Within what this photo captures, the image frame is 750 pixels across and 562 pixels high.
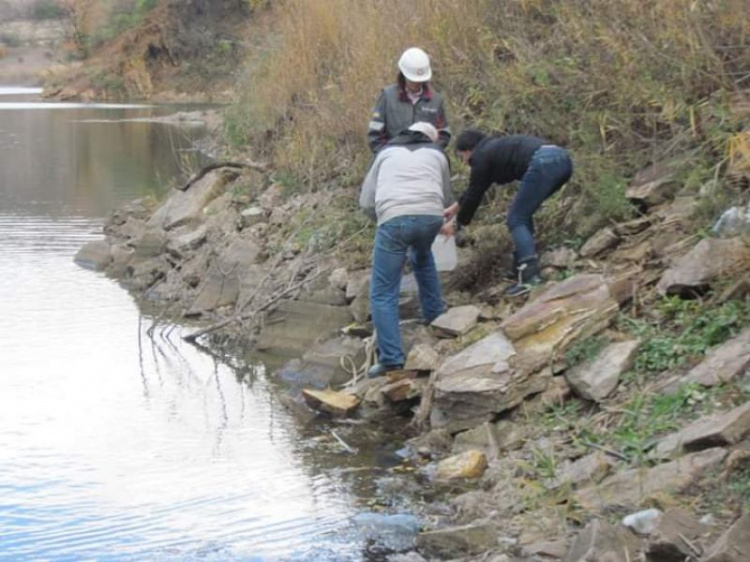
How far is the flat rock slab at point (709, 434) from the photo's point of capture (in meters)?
5.91

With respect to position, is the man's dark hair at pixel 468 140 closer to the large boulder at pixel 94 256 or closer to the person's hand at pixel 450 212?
the person's hand at pixel 450 212

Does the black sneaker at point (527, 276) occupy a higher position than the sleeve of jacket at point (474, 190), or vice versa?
the sleeve of jacket at point (474, 190)

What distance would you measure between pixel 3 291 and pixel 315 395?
5.52 meters

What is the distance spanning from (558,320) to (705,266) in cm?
91

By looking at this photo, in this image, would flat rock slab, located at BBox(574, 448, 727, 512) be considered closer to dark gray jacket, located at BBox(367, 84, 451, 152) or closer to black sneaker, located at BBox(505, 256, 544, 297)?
black sneaker, located at BBox(505, 256, 544, 297)

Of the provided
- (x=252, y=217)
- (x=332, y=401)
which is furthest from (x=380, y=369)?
(x=252, y=217)

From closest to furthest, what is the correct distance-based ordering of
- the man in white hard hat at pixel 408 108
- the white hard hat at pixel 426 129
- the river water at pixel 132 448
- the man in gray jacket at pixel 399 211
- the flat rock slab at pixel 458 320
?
1. the river water at pixel 132 448
2. the man in gray jacket at pixel 399 211
3. the flat rock slab at pixel 458 320
4. the white hard hat at pixel 426 129
5. the man in white hard hat at pixel 408 108

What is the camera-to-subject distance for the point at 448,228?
9.01m

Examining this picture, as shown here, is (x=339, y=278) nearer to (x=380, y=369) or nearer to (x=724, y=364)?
(x=380, y=369)

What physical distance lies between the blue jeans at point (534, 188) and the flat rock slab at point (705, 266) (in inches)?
49.1

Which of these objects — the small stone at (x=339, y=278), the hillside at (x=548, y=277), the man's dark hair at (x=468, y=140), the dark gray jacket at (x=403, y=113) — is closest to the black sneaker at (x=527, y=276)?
the hillside at (x=548, y=277)

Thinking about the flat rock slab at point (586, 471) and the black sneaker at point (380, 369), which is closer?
the flat rock slab at point (586, 471)

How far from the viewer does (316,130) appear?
42.7 ft

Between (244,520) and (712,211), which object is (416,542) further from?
(712,211)
